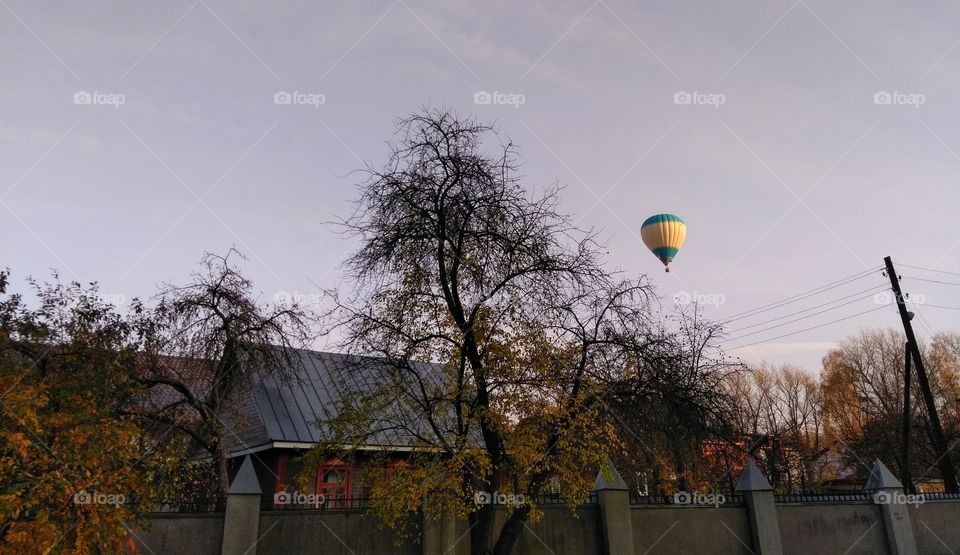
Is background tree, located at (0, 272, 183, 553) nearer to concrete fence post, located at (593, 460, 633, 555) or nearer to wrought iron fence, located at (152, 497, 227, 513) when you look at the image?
wrought iron fence, located at (152, 497, 227, 513)

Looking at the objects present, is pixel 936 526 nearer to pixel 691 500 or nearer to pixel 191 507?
pixel 691 500

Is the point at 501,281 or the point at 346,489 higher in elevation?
the point at 501,281

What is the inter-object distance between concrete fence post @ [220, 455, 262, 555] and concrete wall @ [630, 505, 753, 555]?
8489mm

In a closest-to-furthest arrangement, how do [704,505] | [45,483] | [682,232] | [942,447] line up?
[45,483] → [704,505] → [942,447] → [682,232]

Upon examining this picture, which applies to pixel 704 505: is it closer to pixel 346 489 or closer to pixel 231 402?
pixel 346 489

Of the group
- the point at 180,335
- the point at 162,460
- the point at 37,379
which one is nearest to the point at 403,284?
the point at 162,460

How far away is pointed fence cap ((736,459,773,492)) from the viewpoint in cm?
1603

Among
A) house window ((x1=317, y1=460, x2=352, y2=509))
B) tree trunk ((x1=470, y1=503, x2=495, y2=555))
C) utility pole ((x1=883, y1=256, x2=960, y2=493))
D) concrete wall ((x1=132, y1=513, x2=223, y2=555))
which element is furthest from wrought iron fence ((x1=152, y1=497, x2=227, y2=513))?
utility pole ((x1=883, y1=256, x2=960, y2=493))

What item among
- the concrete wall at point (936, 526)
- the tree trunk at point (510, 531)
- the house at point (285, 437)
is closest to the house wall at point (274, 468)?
the house at point (285, 437)

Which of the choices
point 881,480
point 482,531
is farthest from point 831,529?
point 482,531

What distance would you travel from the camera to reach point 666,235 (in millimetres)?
26234

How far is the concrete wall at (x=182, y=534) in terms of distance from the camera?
10789mm

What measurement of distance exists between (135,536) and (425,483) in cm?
516

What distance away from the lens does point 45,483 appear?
25.1ft
